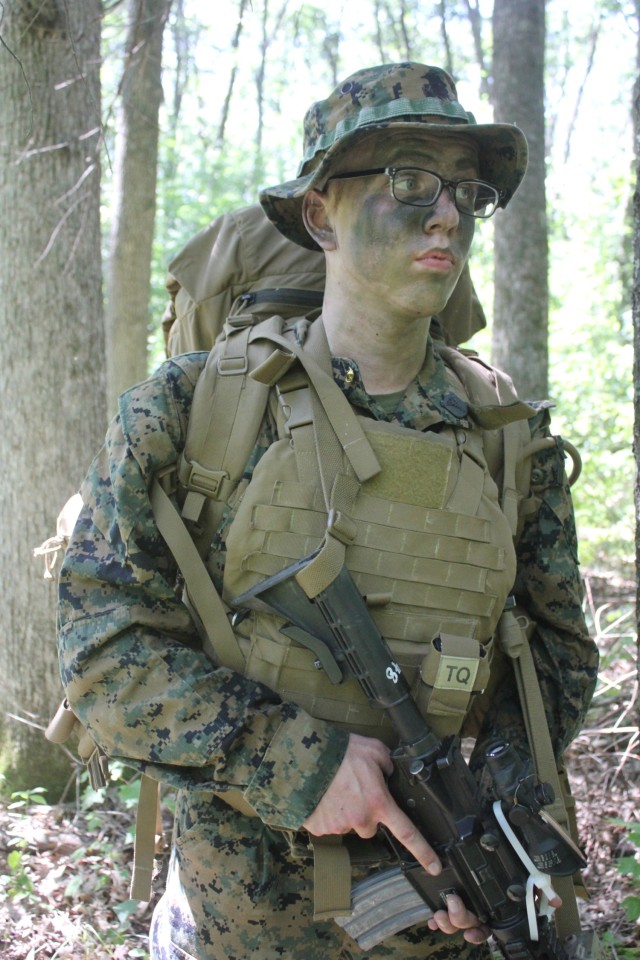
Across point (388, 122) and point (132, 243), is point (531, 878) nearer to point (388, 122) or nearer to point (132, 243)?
point (388, 122)

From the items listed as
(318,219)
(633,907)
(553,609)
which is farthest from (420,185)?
(633,907)

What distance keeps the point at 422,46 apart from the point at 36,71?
17439 mm

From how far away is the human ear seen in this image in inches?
92.0

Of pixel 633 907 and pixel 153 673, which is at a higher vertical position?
pixel 153 673

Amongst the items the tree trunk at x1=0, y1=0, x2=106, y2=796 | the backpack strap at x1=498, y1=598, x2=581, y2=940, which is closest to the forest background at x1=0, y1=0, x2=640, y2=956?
the tree trunk at x1=0, y1=0, x2=106, y2=796

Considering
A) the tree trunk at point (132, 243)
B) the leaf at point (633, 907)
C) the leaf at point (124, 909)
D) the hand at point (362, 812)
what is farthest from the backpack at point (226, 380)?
the tree trunk at point (132, 243)

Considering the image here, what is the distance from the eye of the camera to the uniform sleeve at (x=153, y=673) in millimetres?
1892

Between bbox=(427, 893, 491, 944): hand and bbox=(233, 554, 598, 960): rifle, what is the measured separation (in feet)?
0.06

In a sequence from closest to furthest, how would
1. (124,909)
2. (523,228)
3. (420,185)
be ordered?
1. (420,185)
2. (124,909)
3. (523,228)

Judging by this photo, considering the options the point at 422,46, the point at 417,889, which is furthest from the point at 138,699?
the point at 422,46

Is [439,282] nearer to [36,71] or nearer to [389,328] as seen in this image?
[389,328]

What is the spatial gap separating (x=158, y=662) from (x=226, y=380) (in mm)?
693

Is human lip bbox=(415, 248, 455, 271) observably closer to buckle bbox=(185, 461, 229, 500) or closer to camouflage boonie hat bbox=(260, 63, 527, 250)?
camouflage boonie hat bbox=(260, 63, 527, 250)

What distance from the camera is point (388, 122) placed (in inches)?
84.6
